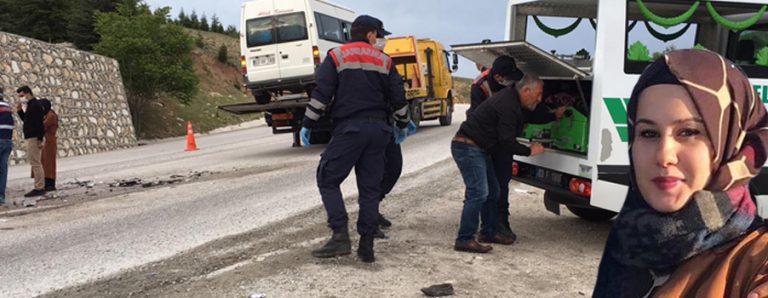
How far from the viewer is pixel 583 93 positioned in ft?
17.8

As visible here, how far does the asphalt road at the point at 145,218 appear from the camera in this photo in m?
5.23

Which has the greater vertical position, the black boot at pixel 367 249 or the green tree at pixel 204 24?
the green tree at pixel 204 24

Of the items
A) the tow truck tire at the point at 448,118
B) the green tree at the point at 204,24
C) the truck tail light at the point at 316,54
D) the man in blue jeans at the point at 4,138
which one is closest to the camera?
the man in blue jeans at the point at 4,138

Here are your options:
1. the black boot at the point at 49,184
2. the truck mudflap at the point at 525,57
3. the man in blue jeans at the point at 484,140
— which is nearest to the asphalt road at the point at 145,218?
the black boot at the point at 49,184

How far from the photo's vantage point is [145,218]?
24.1 feet

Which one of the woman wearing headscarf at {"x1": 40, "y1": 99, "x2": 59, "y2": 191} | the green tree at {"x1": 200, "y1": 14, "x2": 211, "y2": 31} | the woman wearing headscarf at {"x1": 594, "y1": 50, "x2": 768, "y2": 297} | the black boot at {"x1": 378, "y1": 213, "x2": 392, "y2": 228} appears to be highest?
the green tree at {"x1": 200, "y1": 14, "x2": 211, "y2": 31}

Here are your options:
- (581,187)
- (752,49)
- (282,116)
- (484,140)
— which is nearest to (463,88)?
(282,116)

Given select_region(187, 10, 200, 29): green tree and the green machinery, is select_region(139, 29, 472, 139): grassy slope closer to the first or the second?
select_region(187, 10, 200, 29): green tree

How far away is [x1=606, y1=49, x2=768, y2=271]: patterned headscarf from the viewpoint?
1.24 meters

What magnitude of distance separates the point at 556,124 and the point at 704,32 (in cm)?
167

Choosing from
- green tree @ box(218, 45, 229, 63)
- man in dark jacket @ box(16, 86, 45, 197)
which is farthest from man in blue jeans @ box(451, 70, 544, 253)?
green tree @ box(218, 45, 229, 63)

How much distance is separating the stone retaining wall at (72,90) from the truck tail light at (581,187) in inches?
604

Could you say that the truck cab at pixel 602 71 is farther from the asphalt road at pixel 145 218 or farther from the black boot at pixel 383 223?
the asphalt road at pixel 145 218

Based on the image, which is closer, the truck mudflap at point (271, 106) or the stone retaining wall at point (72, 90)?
the truck mudflap at point (271, 106)
